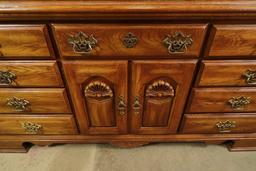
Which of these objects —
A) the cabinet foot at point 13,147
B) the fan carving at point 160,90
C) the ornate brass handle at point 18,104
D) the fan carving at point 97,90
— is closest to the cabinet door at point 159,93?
the fan carving at point 160,90

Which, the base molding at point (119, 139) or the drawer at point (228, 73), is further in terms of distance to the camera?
the base molding at point (119, 139)

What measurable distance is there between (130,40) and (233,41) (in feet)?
1.16

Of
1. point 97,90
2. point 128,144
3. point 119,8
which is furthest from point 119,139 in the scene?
point 119,8

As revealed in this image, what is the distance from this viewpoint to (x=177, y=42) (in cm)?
75

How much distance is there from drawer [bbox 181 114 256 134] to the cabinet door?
0.20 feet

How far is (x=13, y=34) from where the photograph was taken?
0.73 meters

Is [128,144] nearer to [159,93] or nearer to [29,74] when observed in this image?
[159,93]

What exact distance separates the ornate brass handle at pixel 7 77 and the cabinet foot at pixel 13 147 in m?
0.46

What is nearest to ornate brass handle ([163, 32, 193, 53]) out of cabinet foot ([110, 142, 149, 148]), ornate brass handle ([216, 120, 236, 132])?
ornate brass handle ([216, 120, 236, 132])

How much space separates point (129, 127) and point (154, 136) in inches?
5.9

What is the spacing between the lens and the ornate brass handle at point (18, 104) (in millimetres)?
941

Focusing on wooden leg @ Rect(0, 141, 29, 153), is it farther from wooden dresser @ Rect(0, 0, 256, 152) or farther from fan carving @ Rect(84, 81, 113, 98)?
fan carving @ Rect(84, 81, 113, 98)

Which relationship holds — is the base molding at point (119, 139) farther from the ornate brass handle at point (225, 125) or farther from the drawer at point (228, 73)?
the drawer at point (228, 73)

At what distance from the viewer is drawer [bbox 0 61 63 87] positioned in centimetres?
82
